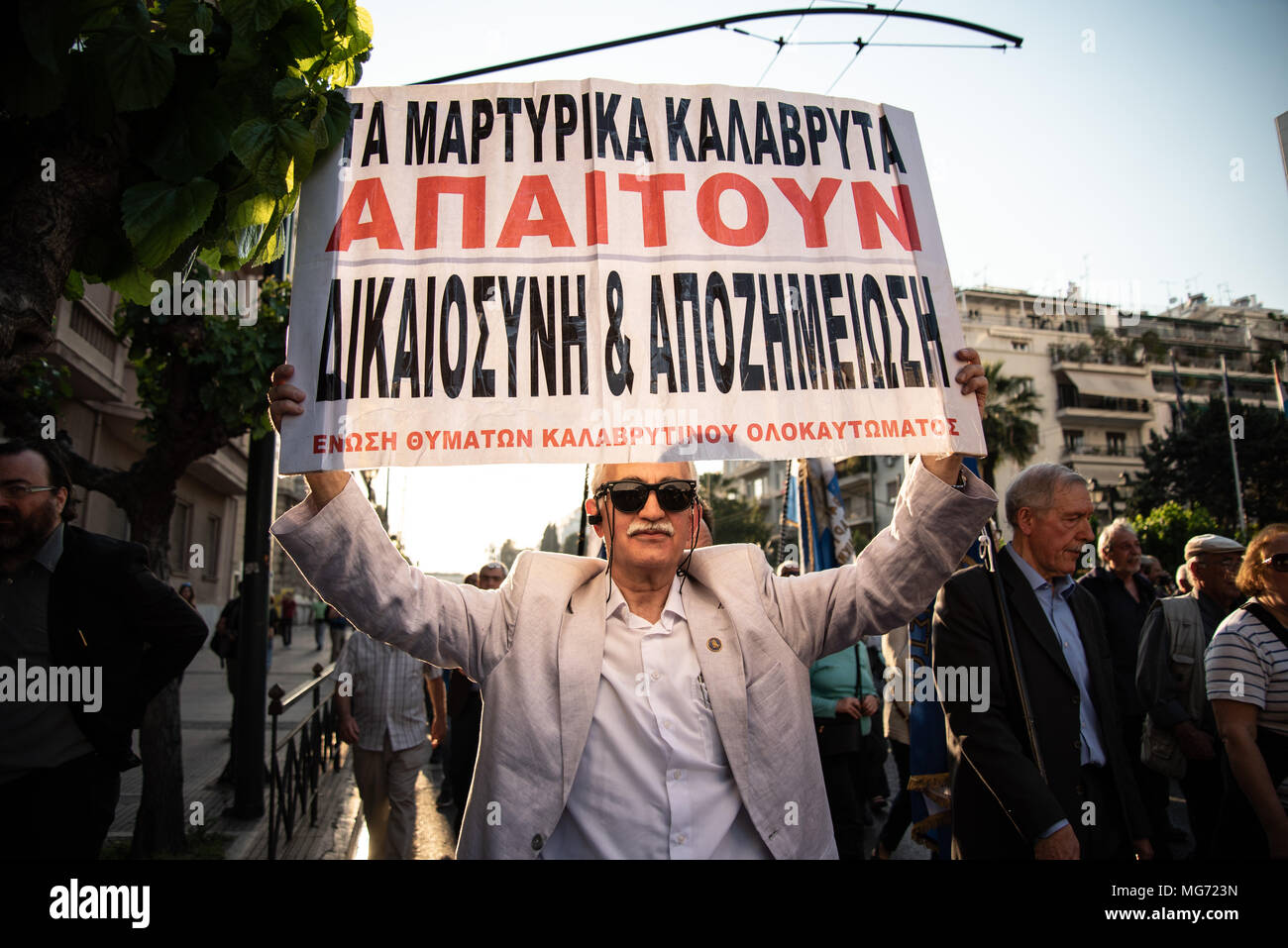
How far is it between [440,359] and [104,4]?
106 centimetres

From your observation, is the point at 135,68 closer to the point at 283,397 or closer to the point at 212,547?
the point at 283,397

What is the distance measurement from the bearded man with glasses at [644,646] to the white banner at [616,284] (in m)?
0.17

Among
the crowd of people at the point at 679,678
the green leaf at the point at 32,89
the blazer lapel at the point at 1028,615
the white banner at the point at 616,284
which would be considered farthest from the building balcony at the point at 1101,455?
the green leaf at the point at 32,89

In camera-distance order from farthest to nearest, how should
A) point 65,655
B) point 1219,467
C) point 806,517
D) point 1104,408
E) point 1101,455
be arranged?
point 1104,408 < point 1101,455 < point 1219,467 < point 806,517 < point 65,655

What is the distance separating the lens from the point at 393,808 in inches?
251

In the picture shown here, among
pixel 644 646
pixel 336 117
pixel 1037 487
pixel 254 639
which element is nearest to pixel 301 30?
pixel 336 117

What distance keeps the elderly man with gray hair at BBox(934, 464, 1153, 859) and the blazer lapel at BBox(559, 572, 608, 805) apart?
1.65 metres

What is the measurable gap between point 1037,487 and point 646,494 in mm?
2064

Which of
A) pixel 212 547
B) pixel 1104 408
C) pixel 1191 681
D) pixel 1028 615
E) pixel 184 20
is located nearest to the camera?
pixel 184 20

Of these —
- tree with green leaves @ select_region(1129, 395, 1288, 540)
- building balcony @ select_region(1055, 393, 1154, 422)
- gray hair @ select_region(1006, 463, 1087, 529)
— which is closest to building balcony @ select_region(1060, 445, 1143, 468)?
building balcony @ select_region(1055, 393, 1154, 422)

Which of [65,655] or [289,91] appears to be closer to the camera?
[289,91]

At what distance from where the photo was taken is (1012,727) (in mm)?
3252

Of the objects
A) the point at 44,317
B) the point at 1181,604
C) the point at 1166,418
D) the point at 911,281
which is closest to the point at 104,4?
the point at 44,317
